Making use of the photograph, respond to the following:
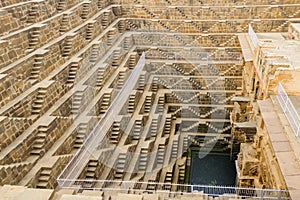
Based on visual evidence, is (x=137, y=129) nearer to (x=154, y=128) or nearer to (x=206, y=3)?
(x=154, y=128)

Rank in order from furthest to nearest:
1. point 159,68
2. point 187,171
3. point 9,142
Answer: point 159,68 → point 187,171 → point 9,142

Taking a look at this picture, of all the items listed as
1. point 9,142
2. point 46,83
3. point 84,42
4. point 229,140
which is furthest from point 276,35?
point 9,142

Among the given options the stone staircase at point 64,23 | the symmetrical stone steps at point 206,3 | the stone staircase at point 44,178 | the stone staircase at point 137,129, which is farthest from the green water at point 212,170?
the stone staircase at point 64,23

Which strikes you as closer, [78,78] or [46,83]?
[46,83]

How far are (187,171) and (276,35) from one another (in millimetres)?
8998

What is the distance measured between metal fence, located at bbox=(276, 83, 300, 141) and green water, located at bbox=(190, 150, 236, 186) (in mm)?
6371

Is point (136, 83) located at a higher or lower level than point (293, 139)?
lower

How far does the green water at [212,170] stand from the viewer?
16.2 meters

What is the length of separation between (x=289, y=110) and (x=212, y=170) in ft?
24.7


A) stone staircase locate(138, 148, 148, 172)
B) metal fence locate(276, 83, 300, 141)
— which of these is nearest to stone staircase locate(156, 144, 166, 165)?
stone staircase locate(138, 148, 148, 172)

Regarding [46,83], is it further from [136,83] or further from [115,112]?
[136,83]

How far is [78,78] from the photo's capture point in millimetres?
14852

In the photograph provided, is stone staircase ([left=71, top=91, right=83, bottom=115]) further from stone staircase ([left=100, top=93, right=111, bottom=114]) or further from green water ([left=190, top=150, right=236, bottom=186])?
green water ([left=190, top=150, right=236, bottom=186])

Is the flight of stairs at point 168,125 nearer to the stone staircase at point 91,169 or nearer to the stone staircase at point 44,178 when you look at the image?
the stone staircase at point 91,169
